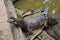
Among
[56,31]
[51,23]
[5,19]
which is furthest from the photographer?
[51,23]

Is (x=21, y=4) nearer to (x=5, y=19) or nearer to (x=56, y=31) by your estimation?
(x=56, y=31)

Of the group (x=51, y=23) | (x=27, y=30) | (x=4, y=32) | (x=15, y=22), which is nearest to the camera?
(x=4, y=32)

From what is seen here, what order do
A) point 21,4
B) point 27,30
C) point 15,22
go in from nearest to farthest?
point 15,22 → point 27,30 → point 21,4

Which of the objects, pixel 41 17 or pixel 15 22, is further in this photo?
pixel 41 17

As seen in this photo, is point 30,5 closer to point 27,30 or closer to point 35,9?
point 35,9

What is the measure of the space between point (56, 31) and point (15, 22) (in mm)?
1114

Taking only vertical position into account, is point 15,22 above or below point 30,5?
above

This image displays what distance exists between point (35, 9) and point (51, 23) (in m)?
0.88

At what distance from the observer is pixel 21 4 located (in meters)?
5.32

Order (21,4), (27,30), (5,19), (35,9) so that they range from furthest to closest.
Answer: (21,4)
(35,9)
(27,30)
(5,19)

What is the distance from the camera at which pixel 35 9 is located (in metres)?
5.00

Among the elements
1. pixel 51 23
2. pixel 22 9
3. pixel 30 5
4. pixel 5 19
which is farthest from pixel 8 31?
pixel 30 5

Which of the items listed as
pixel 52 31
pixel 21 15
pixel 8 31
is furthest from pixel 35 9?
pixel 8 31

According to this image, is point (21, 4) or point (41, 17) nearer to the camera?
point (41, 17)
